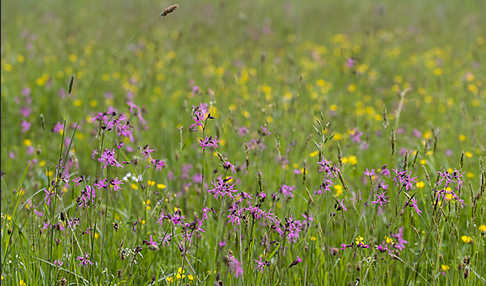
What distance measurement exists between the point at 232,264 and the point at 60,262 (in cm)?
71

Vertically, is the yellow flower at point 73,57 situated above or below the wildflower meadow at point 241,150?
above

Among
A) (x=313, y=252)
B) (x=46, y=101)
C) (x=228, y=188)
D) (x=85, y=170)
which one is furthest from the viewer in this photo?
(x=46, y=101)

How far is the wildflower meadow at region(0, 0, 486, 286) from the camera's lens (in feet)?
5.62

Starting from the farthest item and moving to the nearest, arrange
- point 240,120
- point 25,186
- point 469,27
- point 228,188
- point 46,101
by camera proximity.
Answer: point 469,27 → point 46,101 → point 240,120 → point 25,186 → point 228,188

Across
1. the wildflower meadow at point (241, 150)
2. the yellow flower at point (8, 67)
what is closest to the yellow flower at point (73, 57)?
the wildflower meadow at point (241, 150)

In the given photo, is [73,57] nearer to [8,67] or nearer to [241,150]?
[8,67]

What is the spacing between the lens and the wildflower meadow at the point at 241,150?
171 centimetres

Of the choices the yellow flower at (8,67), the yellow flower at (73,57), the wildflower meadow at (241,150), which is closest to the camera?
the wildflower meadow at (241,150)

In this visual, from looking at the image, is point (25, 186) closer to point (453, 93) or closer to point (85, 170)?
point (85, 170)

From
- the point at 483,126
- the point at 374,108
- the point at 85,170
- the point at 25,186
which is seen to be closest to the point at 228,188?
the point at 25,186

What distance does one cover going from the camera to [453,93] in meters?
4.76

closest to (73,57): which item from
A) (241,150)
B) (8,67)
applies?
(8,67)

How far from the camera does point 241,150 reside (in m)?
2.96

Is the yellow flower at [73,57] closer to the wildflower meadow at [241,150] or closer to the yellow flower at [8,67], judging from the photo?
the wildflower meadow at [241,150]
